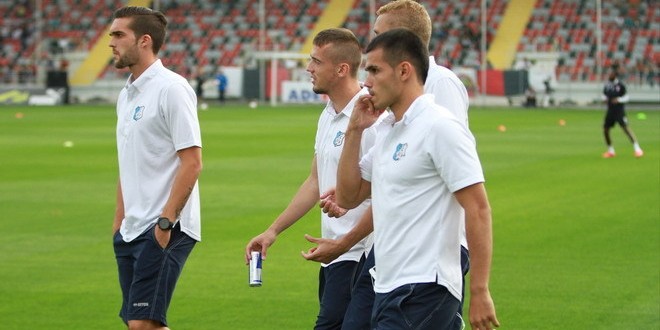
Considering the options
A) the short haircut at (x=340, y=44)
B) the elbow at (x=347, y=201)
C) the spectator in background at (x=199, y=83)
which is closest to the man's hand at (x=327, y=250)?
the elbow at (x=347, y=201)

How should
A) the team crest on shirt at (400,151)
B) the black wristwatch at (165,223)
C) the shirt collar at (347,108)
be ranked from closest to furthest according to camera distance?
the team crest on shirt at (400,151) < the shirt collar at (347,108) < the black wristwatch at (165,223)

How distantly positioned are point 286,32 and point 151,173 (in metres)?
61.7

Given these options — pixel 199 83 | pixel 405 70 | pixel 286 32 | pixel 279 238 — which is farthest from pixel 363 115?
pixel 286 32

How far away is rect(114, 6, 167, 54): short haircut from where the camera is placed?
7555mm

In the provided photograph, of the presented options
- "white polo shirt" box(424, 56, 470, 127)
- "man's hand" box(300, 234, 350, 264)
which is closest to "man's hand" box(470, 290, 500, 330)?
"man's hand" box(300, 234, 350, 264)

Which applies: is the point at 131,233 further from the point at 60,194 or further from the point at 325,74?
the point at 60,194

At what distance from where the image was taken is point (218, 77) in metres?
58.8

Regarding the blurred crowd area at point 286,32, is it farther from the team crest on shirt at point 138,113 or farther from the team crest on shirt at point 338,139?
the team crest on shirt at point 338,139

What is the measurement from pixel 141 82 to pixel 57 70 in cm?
5540

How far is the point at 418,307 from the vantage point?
225 inches

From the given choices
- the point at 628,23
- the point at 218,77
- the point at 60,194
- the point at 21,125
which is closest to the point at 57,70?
the point at 218,77

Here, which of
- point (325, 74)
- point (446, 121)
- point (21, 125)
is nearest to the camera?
point (446, 121)

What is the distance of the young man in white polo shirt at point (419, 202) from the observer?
548 centimetres

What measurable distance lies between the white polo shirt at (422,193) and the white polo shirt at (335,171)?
108 centimetres
